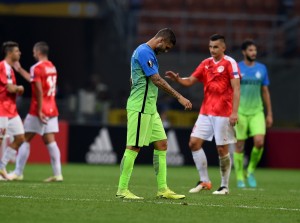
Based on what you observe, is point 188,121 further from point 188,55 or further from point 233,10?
point 233,10

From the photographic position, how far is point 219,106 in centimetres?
1284

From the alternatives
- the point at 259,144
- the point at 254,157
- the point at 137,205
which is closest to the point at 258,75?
the point at 259,144

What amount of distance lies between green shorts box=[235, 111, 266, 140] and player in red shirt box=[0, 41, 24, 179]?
12.3ft

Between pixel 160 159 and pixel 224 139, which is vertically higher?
pixel 224 139

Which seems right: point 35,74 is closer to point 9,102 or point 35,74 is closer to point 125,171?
point 9,102

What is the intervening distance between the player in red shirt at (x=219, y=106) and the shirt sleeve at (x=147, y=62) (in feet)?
6.18

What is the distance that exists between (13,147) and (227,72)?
4.11 metres

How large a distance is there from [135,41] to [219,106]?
14.7 m

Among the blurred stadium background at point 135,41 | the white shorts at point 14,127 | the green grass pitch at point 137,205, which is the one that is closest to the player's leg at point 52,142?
the white shorts at point 14,127

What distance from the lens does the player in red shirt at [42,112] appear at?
1470 cm

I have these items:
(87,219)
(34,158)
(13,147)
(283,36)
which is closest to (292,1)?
(283,36)

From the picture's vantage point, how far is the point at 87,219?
8453 mm

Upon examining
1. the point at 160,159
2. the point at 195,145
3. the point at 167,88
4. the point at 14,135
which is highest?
the point at 167,88

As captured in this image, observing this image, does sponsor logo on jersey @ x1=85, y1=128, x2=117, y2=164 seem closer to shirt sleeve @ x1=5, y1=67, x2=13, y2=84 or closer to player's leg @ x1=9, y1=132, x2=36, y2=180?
player's leg @ x1=9, y1=132, x2=36, y2=180
